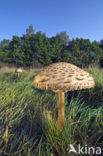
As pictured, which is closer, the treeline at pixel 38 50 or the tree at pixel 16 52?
the tree at pixel 16 52

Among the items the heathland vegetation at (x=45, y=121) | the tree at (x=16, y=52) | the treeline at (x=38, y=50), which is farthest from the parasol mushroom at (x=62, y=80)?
the tree at (x=16, y=52)

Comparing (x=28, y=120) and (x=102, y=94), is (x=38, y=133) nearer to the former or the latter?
(x=28, y=120)

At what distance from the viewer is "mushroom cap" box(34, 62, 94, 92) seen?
3.21 ft

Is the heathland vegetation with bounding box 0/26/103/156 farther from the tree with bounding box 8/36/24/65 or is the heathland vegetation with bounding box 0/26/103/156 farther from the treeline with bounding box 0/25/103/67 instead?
the tree with bounding box 8/36/24/65

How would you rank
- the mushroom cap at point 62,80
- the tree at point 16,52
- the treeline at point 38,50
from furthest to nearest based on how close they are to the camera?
the treeline at point 38,50 → the tree at point 16,52 → the mushroom cap at point 62,80

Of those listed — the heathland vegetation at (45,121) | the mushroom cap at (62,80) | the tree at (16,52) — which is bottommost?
the heathland vegetation at (45,121)

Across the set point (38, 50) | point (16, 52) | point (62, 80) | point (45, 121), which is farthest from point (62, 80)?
point (38, 50)

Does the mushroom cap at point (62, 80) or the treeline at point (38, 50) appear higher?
the treeline at point (38, 50)

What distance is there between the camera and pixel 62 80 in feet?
3.28

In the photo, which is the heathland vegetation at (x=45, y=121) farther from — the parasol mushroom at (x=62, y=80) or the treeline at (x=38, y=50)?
the treeline at (x=38, y=50)

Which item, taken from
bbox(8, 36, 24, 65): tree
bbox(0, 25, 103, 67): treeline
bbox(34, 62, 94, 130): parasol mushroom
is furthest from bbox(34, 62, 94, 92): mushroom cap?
bbox(8, 36, 24, 65): tree

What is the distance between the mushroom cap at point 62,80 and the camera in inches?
38.5

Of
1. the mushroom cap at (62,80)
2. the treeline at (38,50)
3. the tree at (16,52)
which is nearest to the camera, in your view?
the mushroom cap at (62,80)

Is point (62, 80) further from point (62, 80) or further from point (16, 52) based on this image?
point (16, 52)
